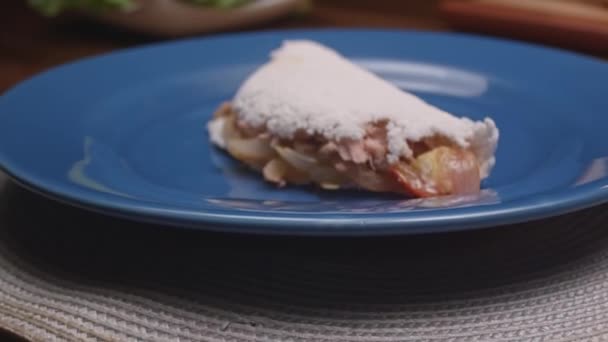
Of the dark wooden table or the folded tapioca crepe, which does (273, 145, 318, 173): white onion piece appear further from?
the dark wooden table

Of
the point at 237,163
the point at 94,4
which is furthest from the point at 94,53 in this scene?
the point at 237,163

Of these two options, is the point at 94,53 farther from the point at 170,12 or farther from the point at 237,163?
the point at 237,163

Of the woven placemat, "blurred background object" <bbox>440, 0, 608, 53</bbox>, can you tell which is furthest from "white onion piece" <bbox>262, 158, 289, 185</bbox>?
"blurred background object" <bbox>440, 0, 608, 53</bbox>

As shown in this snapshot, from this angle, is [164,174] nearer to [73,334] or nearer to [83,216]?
[83,216]

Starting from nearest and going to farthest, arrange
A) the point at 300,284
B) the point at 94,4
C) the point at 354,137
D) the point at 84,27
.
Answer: the point at 300,284
the point at 354,137
the point at 94,4
the point at 84,27

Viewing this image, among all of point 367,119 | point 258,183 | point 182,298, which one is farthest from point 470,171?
point 182,298
